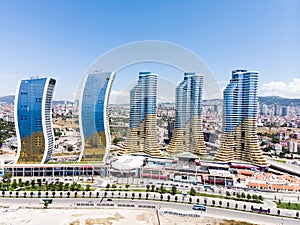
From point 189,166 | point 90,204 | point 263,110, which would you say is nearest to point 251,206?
point 189,166

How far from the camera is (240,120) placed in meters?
15.9

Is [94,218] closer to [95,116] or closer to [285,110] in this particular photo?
[95,116]

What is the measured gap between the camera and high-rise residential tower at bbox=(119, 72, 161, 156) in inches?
691

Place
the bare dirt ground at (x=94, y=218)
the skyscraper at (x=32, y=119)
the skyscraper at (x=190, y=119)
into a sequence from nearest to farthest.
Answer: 1. the bare dirt ground at (x=94, y=218)
2. the skyscraper at (x=32, y=119)
3. the skyscraper at (x=190, y=119)

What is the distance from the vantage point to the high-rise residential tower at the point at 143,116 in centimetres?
1755

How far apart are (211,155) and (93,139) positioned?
8625 mm

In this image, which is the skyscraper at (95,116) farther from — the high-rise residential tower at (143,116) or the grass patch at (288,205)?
the grass patch at (288,205)

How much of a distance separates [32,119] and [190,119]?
1091 centimetres

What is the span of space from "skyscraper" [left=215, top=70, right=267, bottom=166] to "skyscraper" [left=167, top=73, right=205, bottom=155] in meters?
1.94

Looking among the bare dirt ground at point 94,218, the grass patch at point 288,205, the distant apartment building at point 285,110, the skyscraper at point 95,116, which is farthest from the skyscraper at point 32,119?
the distant apartment building at point 285,110

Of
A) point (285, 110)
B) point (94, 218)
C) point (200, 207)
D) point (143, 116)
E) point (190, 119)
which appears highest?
point (285, 110)

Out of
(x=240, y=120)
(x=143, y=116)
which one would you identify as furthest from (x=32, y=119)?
(x=240, y=120)

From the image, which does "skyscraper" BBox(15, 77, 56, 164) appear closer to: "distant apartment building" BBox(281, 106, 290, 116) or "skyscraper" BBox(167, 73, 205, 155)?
"skyscraper" BBox(167, 73, 205, 155)

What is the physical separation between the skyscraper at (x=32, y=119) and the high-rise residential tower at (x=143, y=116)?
6276mm
